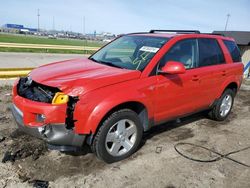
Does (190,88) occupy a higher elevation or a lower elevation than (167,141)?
higher

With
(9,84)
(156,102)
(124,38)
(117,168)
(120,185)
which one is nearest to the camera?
Result: (120,185)

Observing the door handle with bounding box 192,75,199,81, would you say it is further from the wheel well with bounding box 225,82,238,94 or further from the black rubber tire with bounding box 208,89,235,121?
the wheel well with bounding box 225,82,238,94

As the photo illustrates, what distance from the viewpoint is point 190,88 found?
15.9 feet

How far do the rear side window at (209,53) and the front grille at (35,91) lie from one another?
285 cm

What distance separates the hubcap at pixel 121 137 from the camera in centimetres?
390

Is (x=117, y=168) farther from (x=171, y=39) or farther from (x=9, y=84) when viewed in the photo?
(x=9, y=84)

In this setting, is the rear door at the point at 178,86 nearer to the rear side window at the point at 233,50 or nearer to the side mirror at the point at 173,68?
the side mirror at the point at 173,68

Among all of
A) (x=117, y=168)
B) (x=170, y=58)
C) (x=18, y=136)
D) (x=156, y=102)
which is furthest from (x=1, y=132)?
(x=170, y=58)

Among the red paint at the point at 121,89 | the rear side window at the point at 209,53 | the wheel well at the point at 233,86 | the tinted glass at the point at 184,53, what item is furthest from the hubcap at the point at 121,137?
the wheel well at the point at 233,86

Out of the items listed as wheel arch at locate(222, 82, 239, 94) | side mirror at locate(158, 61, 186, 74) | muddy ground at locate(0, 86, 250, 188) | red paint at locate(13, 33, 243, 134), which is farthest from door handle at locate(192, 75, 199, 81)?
wheel arch at locate(222, 82, 239, 94)

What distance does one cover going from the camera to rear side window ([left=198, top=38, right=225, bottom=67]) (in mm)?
5184

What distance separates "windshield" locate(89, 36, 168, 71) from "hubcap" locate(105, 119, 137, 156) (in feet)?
2.87

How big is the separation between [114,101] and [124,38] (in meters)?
2.12

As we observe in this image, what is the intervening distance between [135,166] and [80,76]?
1.50 metres
